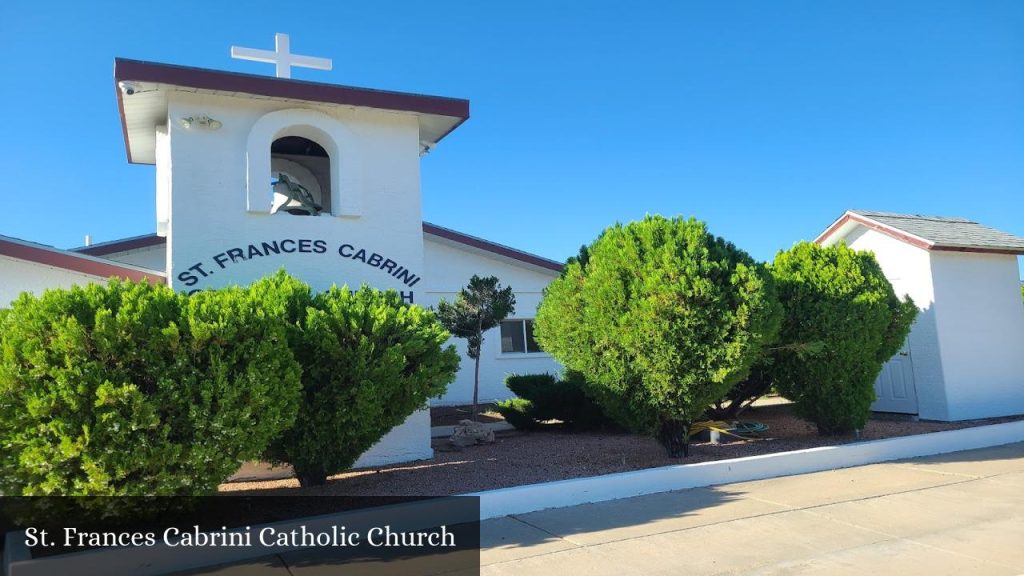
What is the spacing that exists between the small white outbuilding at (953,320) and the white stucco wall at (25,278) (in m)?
11.8

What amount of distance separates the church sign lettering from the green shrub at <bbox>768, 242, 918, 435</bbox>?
16.4ft

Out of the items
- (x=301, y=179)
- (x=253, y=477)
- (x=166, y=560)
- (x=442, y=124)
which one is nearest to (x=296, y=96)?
(x=442, y=124)

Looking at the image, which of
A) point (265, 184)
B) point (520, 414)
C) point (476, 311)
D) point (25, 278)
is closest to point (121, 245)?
point (25, 278)

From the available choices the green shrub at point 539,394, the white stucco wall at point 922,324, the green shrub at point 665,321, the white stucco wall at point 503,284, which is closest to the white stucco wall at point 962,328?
the white stucco wall at point 922,324

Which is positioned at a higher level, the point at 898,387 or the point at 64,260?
the point at 64,260

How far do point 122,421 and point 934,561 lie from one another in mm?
5773

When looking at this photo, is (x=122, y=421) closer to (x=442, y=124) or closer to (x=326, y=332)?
(x=326, y=332)

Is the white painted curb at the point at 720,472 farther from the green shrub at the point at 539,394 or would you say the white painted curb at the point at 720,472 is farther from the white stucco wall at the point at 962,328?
the green shrub at the point at 539,394

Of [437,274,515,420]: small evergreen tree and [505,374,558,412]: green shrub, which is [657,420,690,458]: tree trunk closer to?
[505,374,558,412]: green shrub

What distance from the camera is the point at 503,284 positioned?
1634 centimetres

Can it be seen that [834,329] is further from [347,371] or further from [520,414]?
[347,371]

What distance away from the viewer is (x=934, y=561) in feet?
15.6

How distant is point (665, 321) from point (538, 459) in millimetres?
2410

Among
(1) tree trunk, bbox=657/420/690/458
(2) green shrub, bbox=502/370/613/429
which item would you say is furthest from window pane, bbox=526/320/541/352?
(1) tree trunk, bbox=657/420/690/458
